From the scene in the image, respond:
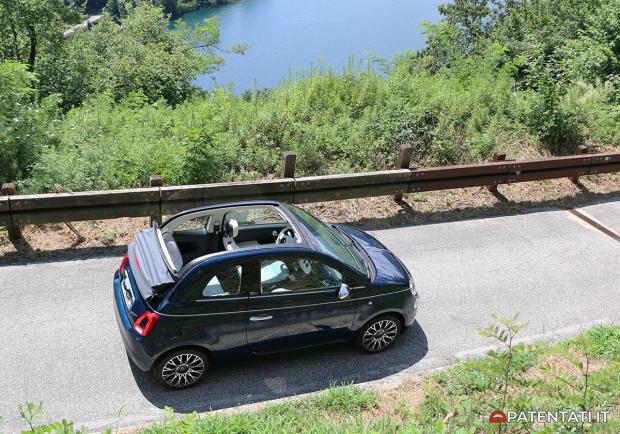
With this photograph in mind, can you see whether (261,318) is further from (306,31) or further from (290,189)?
(306,31)

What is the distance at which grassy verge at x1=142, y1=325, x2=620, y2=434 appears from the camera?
227 inches

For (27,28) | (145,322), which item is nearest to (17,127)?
(145,322)

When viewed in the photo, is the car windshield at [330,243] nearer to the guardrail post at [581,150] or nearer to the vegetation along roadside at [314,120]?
the vegetation along roadside at [314,120]

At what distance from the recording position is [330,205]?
1123cm

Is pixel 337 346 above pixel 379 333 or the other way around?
the other way around

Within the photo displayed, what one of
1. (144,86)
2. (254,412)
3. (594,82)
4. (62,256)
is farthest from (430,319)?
(144,86)

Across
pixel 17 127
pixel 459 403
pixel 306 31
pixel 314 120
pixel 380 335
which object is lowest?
pixel 459 403

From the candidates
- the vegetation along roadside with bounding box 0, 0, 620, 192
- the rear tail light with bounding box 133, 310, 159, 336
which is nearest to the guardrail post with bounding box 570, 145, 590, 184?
the vegetation along roadside with bounding box 0, 0, 620, 192

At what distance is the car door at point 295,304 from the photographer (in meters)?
6.75

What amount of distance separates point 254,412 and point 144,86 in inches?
607

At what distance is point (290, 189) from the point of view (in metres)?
10.3

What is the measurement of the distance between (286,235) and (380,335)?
165cm

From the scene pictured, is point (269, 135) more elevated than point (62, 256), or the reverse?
point (269, 135)

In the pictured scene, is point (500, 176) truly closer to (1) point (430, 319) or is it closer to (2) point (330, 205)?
(2) point (330, 205)
